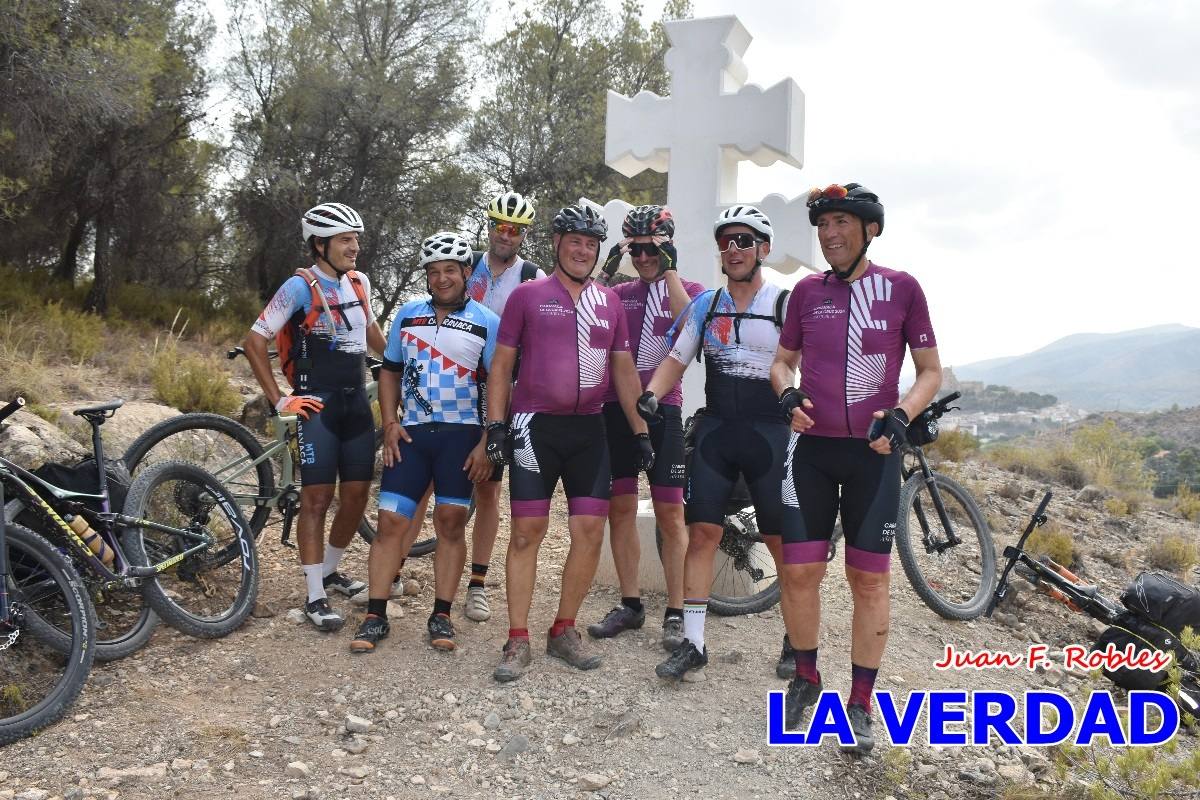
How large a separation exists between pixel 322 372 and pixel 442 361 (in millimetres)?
738

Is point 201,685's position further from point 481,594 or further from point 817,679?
point 817,679

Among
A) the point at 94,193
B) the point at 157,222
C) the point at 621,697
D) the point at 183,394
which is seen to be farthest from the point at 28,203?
the point at 621,697

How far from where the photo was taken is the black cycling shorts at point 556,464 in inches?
167

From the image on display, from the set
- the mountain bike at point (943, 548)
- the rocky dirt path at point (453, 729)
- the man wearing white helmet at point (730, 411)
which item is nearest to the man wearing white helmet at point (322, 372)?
the rocky dirt path at point (453, 729)

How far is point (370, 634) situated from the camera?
4.46m

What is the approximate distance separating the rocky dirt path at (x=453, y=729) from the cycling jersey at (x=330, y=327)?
1338 millimetres

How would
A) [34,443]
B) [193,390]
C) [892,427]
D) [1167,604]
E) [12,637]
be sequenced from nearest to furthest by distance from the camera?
[892,427] → [12,637] → [34,443] → [1167,604] → [193,390]

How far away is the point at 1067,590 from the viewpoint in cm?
568

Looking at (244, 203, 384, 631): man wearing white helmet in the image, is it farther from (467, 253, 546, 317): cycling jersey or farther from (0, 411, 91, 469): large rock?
(0, 411, 91, 469): large rock

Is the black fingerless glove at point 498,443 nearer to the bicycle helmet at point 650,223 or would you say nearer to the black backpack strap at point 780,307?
the bicycle helmet at point 650,223

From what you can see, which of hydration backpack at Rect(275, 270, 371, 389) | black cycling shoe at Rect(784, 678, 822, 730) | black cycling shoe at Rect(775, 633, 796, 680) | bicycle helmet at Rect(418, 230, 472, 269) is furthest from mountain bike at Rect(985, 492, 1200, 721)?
hydration backpack at Rect(275, 270, 371, 389)

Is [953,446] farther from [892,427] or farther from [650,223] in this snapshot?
[892,427]

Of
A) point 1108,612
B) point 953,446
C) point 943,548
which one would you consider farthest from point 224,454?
point 953,446

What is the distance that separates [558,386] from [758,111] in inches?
104
